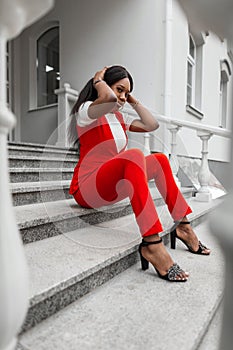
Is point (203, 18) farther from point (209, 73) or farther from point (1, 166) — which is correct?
point (209, 73)

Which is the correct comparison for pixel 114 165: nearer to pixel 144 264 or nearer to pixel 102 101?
pixel 102 101

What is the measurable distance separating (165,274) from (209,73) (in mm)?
4461

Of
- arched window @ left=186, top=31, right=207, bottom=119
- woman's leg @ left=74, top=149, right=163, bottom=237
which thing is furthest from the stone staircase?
arched window @ left=186, top=31, right=207, bottom=119

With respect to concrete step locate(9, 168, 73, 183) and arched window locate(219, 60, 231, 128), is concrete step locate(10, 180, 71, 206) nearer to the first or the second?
concrete step locate(9, 168, 73, 183)

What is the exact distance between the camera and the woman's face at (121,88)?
4.19 ft

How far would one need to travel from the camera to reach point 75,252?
1.01 m

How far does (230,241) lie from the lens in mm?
245

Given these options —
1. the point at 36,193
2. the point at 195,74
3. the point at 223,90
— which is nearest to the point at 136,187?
the point at 36,193

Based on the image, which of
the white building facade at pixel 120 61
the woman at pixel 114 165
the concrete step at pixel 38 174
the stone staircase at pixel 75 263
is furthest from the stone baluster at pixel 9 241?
the white building facade at pixel 120 61

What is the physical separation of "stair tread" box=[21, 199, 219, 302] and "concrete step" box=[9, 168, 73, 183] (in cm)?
54

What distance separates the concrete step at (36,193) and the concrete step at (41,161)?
23 centimetres

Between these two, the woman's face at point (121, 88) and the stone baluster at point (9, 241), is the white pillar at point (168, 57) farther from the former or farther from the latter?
the stone baluster at point (9, 241)

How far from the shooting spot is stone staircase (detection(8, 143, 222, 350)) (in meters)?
→ 0.70

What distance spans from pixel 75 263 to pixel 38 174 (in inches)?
36.8
